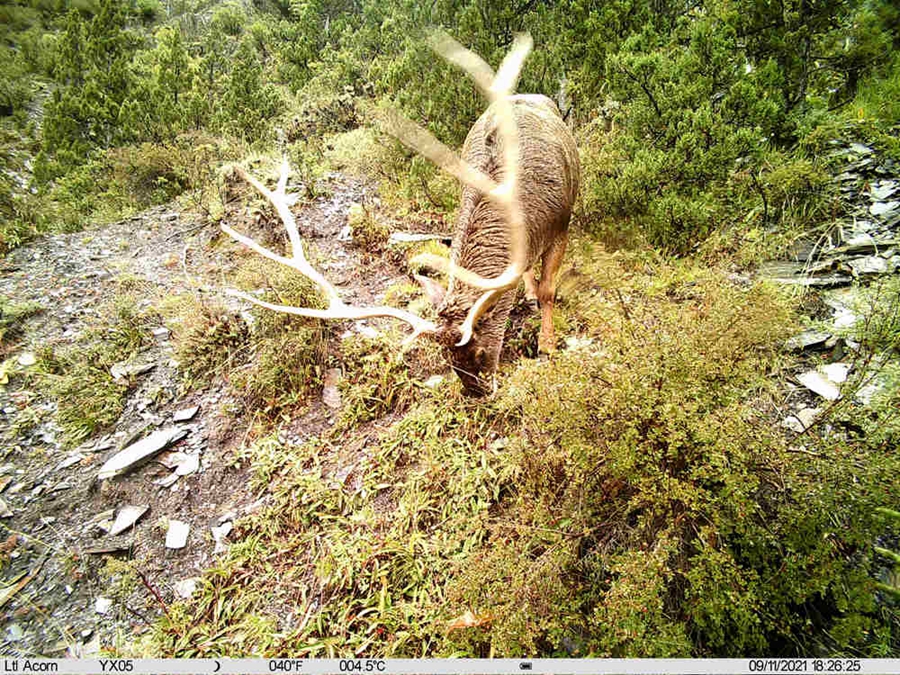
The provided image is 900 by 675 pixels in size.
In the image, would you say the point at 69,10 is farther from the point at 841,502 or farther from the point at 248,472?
the point at 841,502

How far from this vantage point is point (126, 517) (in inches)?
115

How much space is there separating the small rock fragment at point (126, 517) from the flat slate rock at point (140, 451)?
0.35 meters

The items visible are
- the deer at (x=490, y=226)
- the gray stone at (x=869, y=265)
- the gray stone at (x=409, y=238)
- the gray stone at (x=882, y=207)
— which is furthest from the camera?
the gray stone at (x=409, y=238)

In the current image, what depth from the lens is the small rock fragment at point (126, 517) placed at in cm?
287

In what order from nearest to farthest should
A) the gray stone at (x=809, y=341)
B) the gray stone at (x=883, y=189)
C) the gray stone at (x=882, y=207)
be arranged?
the gray stone at (x=809, y=341) → the gray stone at (x=882, y=207) → the gray stone at (x=883, y=189)

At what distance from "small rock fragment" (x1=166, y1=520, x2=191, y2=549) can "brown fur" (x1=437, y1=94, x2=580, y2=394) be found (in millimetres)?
2316

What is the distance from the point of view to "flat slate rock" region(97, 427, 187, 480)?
10.4 feet

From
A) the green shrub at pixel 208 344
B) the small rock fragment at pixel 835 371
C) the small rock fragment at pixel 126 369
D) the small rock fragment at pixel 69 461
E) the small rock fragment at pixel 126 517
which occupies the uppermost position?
the small rock fragment at pixel 835 371

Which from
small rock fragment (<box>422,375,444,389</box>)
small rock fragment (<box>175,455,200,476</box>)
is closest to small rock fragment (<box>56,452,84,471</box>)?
small rock fragment (<box>175,455,200,476</box>)

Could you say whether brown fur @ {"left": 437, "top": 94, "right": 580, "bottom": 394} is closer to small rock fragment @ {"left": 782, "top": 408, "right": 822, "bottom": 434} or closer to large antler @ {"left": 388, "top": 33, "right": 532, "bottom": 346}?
large antler @ {"left": 388, "top": 33, "right": 532, "bottom": 346}

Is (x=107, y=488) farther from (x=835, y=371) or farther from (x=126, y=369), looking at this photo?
(x=835, y=371)

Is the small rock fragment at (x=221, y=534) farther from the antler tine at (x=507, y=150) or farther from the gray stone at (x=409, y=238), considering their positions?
the gray stone at (x=409, y=238)

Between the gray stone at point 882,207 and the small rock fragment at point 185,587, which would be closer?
the small rock fragment at point 185,587

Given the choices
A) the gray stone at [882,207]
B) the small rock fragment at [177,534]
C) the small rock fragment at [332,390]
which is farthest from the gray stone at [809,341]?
the small rock fragment at [177,534]
